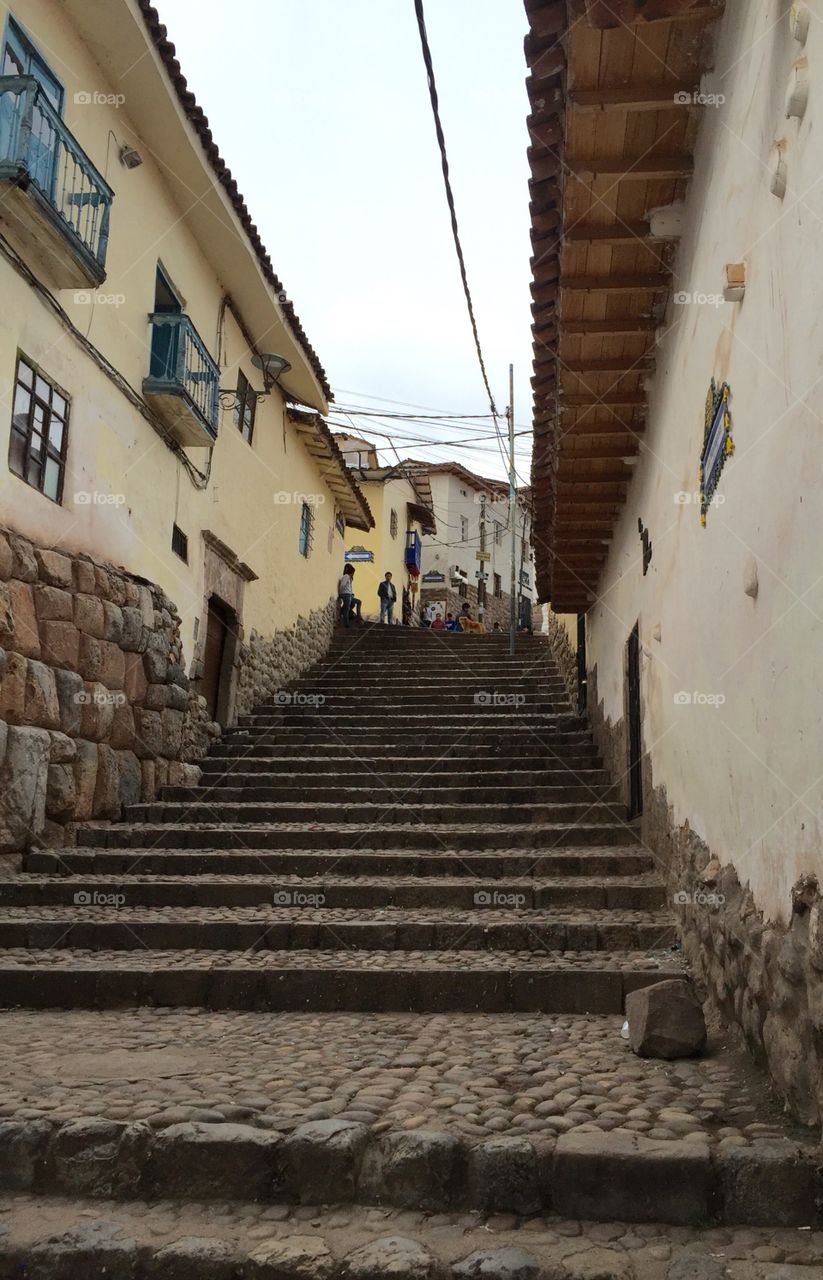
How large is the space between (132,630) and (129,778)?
1.14m

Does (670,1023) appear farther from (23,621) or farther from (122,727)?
(122,727)

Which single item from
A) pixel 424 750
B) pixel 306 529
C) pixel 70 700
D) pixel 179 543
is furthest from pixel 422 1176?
pixel 306 529

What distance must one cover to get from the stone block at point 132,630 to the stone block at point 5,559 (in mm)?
1570

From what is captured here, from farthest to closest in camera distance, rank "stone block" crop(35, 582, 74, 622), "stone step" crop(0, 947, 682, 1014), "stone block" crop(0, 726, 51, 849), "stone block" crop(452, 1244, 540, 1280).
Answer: "stone block" crop(35, 582, 74, 622), "stone block" crop(0, 726, 51, 849), "stone step" crop(0, 947, 682, 1014), "stone block" crop(452, 1244, 540, 1280)

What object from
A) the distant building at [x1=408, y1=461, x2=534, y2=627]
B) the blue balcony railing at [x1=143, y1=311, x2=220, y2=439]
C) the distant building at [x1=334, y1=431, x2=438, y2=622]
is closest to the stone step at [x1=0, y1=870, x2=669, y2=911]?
the blue balcony railing at [x1=143, y1=311, x2=220, y2=439]

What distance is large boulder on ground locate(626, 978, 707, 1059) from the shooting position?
342 centimetres

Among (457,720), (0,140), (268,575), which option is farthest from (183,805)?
(268,575)

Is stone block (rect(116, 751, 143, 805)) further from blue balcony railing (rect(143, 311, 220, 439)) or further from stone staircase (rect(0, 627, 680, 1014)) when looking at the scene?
blue balcony railing (rect(143, 311, 220, 439))

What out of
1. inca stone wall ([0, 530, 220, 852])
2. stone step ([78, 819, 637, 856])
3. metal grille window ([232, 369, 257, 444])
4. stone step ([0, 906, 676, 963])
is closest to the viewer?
stone step ([0, 906, 676, 963])

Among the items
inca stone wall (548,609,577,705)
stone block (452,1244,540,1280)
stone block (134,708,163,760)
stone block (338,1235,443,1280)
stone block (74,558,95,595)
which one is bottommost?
stone block (338,1235,443,1280)

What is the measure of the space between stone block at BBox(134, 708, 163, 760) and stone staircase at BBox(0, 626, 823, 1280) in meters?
0.42

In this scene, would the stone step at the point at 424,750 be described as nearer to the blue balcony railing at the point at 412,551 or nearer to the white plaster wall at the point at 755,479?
the white plaster wall at the point at 755,479

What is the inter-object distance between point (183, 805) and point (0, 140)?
458cm

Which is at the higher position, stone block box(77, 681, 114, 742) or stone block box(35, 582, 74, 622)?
stone block box(35, 582, 74, 622)
